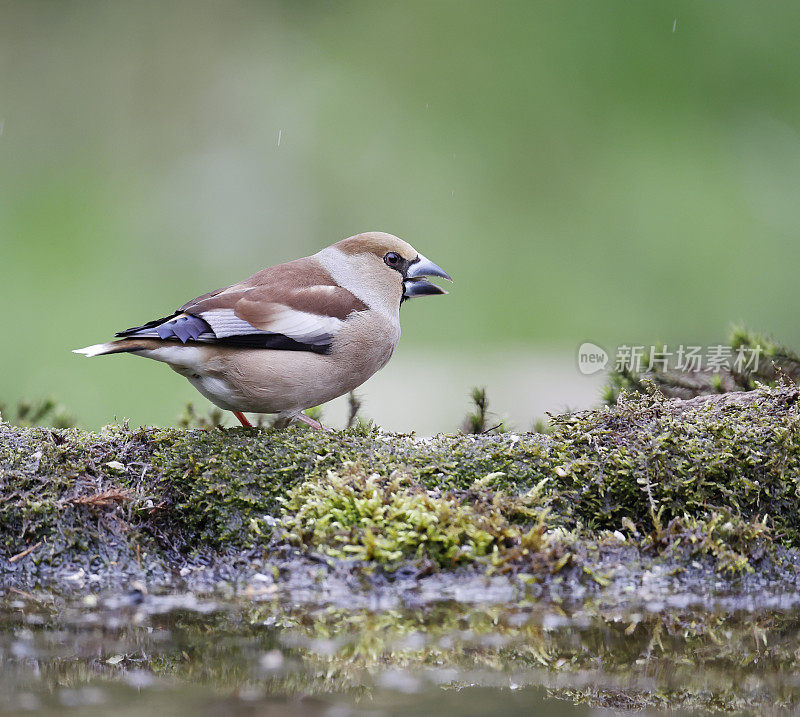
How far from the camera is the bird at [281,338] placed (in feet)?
15.2

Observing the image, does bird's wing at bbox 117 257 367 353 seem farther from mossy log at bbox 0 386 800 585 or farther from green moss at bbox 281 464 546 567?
green moss at bbox 281 464 546 567

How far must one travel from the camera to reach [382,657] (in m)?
2.76

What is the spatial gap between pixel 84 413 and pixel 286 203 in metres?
8.29

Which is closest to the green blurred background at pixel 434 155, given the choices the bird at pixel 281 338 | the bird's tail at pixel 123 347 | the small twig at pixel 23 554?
the bird at pixel 281 338

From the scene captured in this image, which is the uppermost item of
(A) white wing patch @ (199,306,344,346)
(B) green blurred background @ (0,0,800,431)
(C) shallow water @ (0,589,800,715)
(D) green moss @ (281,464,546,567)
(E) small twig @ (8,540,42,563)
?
(B) green blurred background @ (0,0,800,431)

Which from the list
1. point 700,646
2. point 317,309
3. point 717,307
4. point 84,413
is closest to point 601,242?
point 717,307

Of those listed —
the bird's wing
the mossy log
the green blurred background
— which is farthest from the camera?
the green blurred background

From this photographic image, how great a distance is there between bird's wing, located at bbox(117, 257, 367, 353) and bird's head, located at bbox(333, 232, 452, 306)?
0.26 meters

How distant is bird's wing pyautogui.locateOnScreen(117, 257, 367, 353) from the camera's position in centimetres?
463

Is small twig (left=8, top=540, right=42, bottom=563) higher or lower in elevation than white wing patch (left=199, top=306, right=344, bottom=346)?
lower

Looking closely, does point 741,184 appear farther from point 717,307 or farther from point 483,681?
point 483,681

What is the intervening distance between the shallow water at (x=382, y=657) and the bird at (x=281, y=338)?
1.51 meters

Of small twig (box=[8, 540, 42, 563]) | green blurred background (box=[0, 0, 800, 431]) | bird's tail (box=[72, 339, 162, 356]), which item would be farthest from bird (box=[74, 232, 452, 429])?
green blurred background (box=[0, 0, 800, 431])

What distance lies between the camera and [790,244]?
17.6 meters
